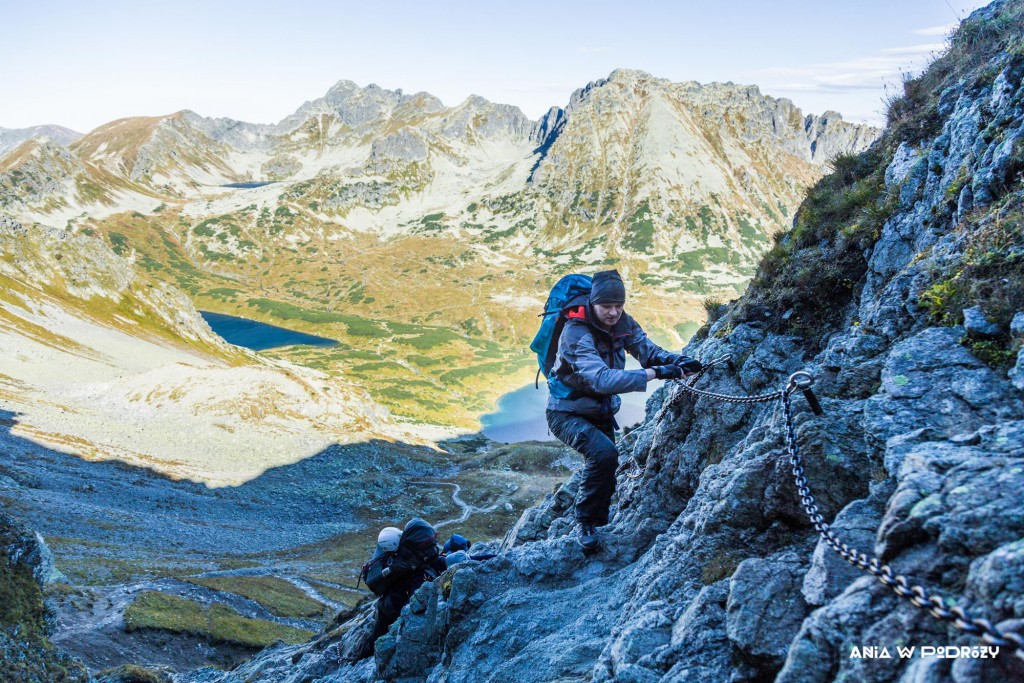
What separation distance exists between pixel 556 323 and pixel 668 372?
2256mm

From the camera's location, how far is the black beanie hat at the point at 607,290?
10484 mm

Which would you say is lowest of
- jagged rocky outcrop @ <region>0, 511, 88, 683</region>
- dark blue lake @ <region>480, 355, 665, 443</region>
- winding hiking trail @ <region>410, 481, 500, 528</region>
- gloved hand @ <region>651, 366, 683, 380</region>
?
dark blue lake @ <region>480, 355, 665, 443</region>

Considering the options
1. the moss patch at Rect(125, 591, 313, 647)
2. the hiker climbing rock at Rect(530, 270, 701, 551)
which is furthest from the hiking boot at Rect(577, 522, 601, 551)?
the moss patch at Rect(125, 591, 313, 647)

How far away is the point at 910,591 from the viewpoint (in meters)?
5.04

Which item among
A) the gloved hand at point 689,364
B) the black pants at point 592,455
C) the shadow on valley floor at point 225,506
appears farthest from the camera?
the shadow on valley floor at point 225,506

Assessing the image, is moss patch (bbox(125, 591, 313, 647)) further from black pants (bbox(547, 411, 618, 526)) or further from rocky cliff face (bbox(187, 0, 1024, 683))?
black pants (bbox(547, 411, 618, 526))

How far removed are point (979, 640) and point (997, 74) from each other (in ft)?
45.0

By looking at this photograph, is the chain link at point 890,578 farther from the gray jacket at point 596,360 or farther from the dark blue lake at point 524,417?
the dark blue lake at point 524,417

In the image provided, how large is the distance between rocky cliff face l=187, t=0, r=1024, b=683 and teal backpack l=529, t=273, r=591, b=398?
319 centimetres

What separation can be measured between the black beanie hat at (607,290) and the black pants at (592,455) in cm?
249

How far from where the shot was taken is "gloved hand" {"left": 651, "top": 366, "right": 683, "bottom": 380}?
416 inches

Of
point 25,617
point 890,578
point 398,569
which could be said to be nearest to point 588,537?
point 398,569

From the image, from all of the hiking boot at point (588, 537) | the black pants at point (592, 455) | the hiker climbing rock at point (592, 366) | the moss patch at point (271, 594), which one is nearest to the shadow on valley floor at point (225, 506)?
the moss patch at point (271, 594)

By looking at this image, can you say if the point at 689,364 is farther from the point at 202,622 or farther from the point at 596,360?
the point at 202,622
